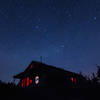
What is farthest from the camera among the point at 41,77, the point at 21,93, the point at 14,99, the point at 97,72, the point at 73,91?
the point at 97,72

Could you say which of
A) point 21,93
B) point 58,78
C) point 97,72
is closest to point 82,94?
point 21,93

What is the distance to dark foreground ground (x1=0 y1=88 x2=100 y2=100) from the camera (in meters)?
11.8

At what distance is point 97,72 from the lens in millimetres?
38250

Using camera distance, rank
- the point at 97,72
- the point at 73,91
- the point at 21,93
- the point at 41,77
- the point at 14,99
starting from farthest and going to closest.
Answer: the point at 97,72 < the point at 41,77 < the point at 73,91 < the point at 21,93 < the point at 14,99

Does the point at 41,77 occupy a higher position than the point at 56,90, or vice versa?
the point at 41,77

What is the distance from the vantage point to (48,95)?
13.1m

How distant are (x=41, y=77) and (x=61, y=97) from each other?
8742mm

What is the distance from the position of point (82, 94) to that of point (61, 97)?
242 cm

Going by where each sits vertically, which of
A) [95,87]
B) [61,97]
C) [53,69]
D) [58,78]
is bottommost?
[61,97]

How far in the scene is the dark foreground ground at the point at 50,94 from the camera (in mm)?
11830

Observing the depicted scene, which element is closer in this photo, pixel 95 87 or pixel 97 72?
pixel 95 87

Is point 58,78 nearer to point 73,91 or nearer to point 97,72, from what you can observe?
point 73,91

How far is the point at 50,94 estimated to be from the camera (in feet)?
44.0

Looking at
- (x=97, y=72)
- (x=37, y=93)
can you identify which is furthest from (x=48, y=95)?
(x=97, y=72)
